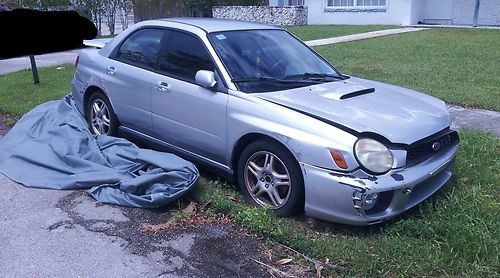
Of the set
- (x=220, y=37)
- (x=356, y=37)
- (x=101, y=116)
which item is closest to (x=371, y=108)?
(x=220, y=37)

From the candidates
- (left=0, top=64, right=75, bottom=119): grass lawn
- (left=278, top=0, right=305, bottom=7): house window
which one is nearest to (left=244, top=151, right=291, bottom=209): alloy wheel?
(left=0, top=64, right=75, bottom=119): grass lawn

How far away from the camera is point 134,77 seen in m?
5.11

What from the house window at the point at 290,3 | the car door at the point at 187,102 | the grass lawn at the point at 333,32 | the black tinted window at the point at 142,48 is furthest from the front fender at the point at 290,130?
the house window at the point at 290,3

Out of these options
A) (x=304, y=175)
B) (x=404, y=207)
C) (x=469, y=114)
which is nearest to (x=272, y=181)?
(x=304, y=175)

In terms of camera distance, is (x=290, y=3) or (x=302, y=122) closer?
(x=302, y=122)

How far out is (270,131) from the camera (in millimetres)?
3842

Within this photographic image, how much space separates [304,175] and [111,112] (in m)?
2.80

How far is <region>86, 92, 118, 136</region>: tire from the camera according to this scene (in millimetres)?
5582

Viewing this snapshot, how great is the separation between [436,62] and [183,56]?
8.32 m

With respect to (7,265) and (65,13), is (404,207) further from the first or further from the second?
(65,13)

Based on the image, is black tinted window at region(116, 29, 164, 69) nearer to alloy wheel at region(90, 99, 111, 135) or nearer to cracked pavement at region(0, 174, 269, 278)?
alloy wheel at region(90, 99, 111, 135)

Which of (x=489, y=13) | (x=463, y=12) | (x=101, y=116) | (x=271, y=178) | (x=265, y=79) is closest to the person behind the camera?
(x=271, y=178)

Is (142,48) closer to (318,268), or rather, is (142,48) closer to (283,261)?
(283,261)

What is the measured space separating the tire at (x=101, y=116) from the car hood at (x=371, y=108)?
2.20m
